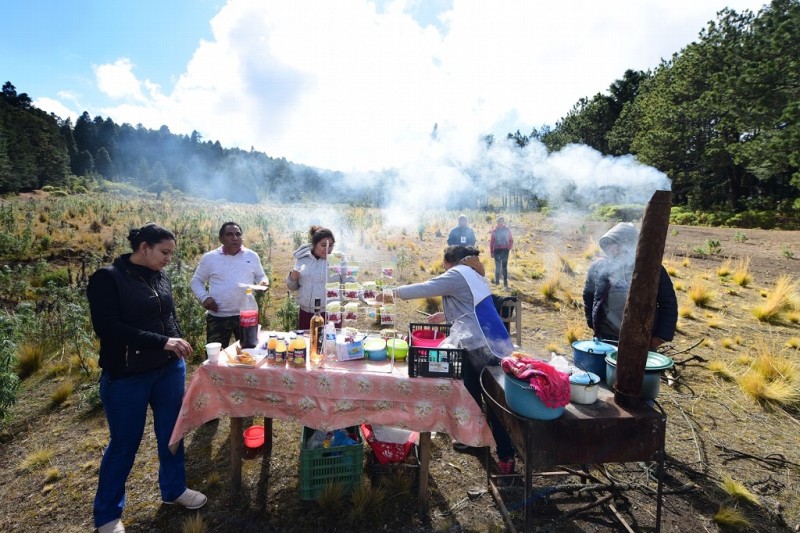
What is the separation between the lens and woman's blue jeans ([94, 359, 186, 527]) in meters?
2.49

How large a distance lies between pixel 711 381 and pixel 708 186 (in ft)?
97.2

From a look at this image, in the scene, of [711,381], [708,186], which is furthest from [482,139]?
[708,186]

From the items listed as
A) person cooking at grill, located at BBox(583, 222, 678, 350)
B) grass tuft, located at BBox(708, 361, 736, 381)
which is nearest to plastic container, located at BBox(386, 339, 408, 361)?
person cooking at grill, located at BBox(583, 222, 678, 350)

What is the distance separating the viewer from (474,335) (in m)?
2.99

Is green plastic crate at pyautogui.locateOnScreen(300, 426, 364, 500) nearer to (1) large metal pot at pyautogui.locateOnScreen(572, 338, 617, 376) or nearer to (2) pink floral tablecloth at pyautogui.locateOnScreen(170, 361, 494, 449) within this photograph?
(2) pink floral tablecloth at pyautogui.locateOnScreen(170, 361, 494, 449)

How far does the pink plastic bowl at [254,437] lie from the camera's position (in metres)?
3.60

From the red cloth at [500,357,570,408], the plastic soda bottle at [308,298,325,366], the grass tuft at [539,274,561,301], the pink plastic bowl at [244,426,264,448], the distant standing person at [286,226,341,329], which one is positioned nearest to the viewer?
the red cloth at [500,357,570,408]

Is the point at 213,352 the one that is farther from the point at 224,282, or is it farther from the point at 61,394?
the point at 61,394

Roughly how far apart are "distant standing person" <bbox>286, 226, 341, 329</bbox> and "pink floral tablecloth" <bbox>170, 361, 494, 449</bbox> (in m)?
1.44

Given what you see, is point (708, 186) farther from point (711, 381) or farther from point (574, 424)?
point (574, 424)

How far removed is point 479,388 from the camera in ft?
10.3

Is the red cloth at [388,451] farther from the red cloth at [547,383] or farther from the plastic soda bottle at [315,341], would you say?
the red cloth at [547,383]

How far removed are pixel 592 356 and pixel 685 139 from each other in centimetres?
A: 1483

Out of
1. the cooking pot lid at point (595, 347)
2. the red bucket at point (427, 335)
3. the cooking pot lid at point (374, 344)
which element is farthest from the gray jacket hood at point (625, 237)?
the cooking pot lid at point (374, 344)
